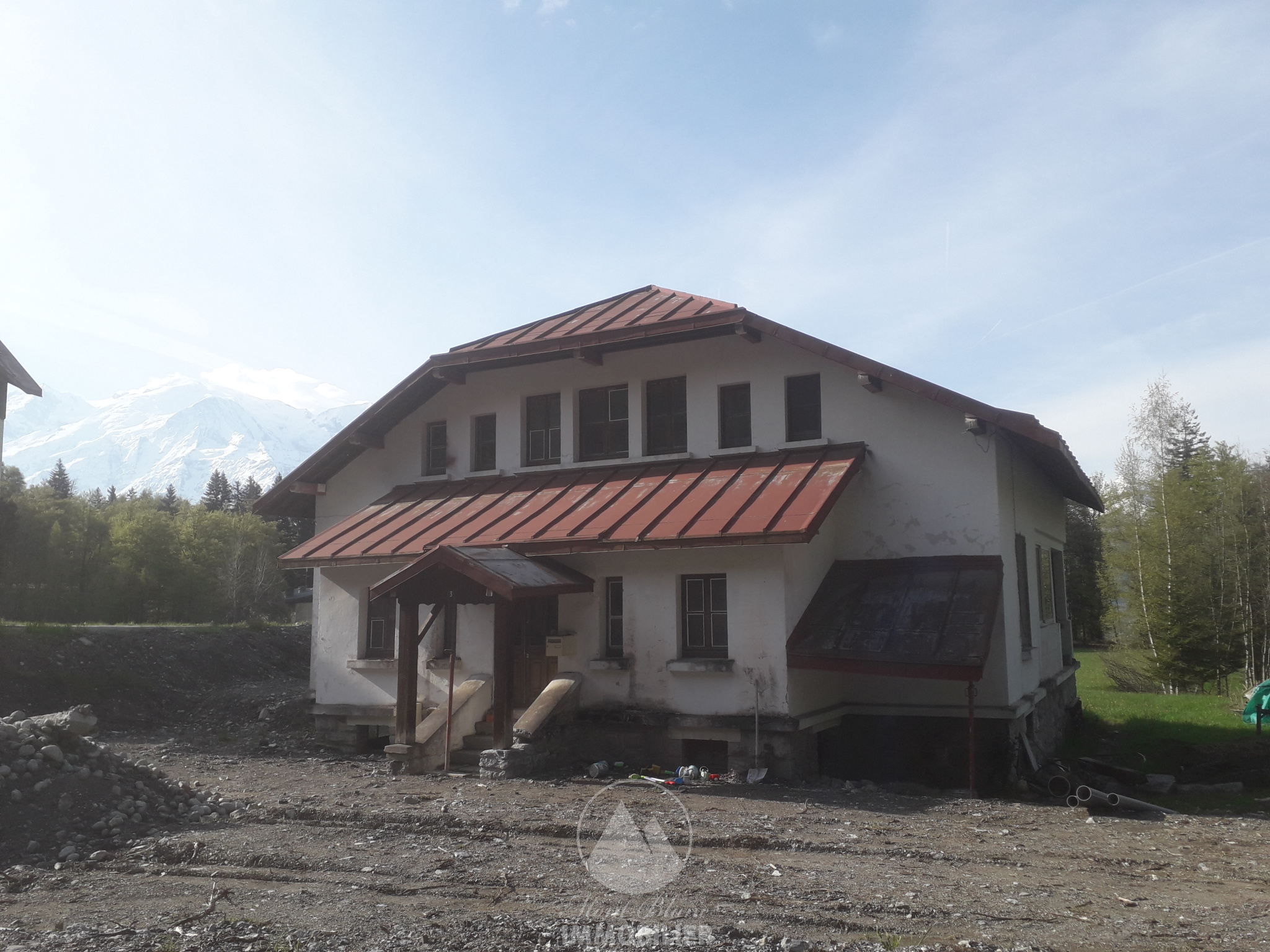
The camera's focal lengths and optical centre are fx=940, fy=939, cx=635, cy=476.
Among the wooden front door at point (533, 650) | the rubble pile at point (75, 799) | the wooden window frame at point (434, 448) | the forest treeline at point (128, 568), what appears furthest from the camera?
the forest treeline at point (128, 568)

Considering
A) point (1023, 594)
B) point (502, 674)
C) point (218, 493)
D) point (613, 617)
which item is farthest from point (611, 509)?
point (218, 493)

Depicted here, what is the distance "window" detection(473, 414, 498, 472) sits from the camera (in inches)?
691

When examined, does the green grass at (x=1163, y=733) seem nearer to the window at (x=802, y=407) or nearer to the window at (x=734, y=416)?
the window at (x=802, y=407)

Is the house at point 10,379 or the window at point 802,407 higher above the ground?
the house at point 10,379

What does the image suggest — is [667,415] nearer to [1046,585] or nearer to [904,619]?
[904,619]

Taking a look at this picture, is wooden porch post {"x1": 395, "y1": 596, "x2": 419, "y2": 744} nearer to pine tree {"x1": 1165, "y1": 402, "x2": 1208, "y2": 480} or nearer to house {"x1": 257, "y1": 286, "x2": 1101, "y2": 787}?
house {"x1": 257, "y1": 286, "x2": 1101, "y2": 787}

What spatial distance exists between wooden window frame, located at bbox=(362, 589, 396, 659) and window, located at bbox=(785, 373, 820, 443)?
7.35m

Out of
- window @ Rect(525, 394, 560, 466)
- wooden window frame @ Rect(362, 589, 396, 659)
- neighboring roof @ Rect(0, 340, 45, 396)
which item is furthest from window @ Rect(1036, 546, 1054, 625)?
neighboring roof @ Rect(0, 340, 45, 396)

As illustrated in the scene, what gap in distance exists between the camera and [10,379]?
19016 millimetres

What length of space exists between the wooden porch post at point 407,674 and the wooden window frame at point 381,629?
8.68 ft

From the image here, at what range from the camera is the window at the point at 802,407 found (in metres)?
14.9

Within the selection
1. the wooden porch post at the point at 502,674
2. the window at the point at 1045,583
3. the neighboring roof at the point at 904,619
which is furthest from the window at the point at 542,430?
the window at the point at 1045,583

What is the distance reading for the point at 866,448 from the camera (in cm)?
1430

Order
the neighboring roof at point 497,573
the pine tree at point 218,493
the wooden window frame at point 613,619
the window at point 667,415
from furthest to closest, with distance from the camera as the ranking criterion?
the pine tree at point 218,493 → the window at point 667,415 → the wooden window frame at point 613,619 → the neighboring roof at point 497,573
